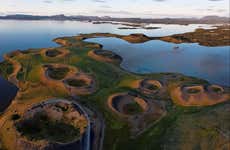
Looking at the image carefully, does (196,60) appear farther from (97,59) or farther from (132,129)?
(132,129)

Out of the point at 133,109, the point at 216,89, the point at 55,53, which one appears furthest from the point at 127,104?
the point at 55,53

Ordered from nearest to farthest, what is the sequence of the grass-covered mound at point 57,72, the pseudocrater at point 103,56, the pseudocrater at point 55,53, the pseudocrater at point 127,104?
1. the pseudocrater at point 127,104
2. the grass-covered mound at point 57,72
3. the pseudocrater at point 103,56
4. the pseudocrater at point 55,53

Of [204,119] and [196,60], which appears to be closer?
[204,119]

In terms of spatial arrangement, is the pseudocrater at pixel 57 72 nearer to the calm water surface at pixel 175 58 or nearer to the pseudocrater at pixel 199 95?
the calm water surface at pixel 175 58

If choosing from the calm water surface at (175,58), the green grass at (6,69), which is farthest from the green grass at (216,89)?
the green grass at (6,69)

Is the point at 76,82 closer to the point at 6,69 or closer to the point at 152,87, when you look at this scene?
the point at 152,87

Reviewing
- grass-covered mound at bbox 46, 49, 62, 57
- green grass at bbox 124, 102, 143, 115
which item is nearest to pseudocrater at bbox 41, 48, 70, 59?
grass-covered mound at bbox 46, 49, 62, 57

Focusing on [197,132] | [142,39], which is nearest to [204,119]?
[197,132]

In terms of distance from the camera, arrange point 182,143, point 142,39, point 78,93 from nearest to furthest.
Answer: point 182,143 → point 78,93 → point 142,39
